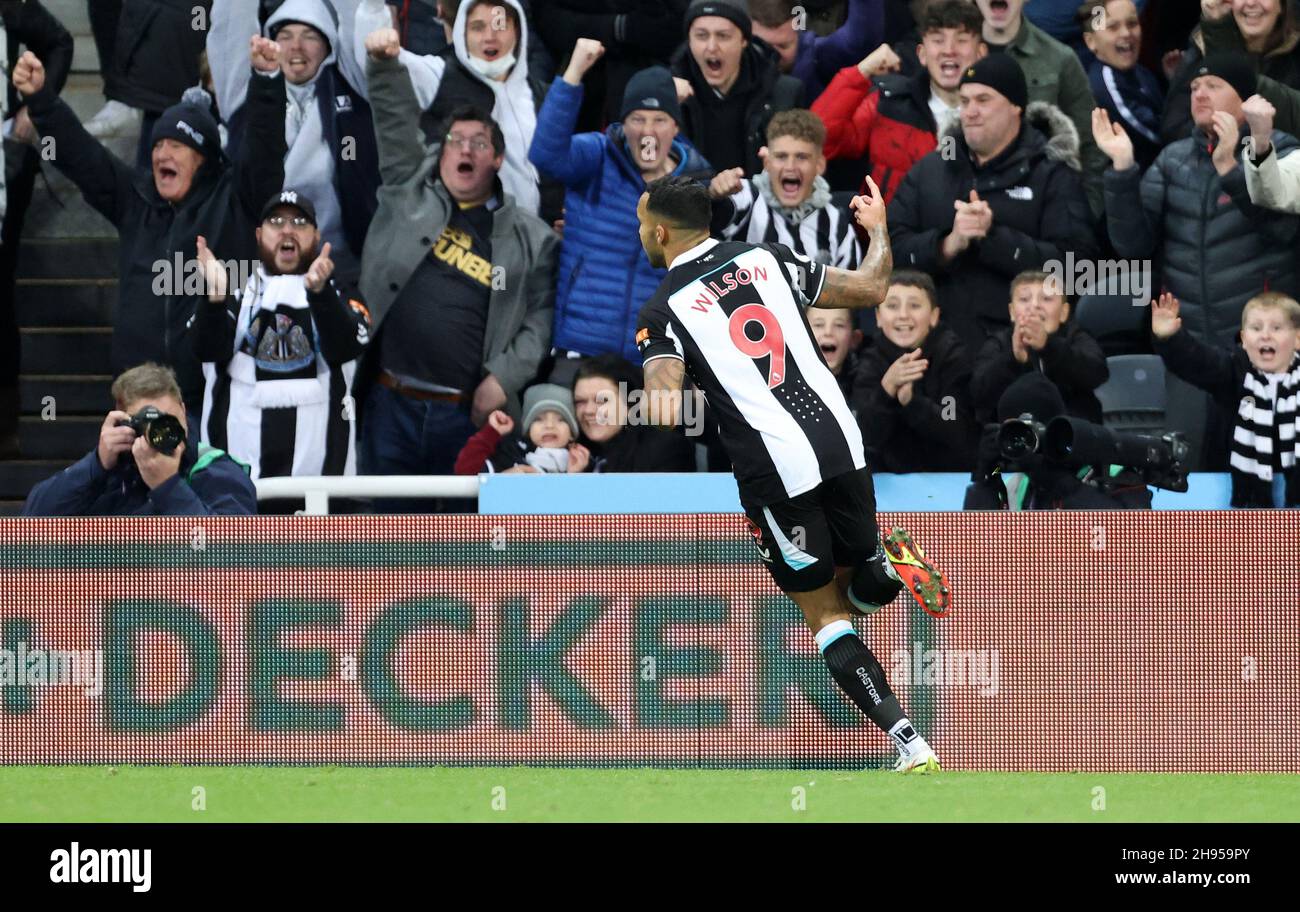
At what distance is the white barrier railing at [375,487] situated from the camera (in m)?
9.17

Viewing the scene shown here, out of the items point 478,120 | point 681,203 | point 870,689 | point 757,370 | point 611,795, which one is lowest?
point 611,795

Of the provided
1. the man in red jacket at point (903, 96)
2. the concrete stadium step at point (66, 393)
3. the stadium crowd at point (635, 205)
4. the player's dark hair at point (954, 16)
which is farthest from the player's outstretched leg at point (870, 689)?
the concrete stadium step at point (66, 393)

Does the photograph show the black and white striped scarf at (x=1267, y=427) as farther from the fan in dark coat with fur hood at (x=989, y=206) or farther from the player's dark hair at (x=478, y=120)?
the player's dark hair at (x=478, y=120)

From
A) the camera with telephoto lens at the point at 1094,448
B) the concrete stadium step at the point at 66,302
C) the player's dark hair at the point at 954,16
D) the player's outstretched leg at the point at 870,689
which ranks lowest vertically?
the player's outstretched leg at the point at 870,689

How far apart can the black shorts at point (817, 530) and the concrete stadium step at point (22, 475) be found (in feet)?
18.2

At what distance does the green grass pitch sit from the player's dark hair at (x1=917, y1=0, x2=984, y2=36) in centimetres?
432

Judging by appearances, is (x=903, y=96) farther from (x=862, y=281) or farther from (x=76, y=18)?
(x=76, y=18)

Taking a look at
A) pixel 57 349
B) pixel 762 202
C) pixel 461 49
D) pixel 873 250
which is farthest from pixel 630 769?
pixel 57 349

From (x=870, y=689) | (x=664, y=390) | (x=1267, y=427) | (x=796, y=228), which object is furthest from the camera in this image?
(x=796, y=228)

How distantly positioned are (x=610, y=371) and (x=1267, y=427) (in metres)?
3.13

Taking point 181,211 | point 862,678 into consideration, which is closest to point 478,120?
point 181,211

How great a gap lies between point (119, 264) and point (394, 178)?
1.65m

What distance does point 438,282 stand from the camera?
1042 cm

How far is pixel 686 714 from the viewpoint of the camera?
8.09m
